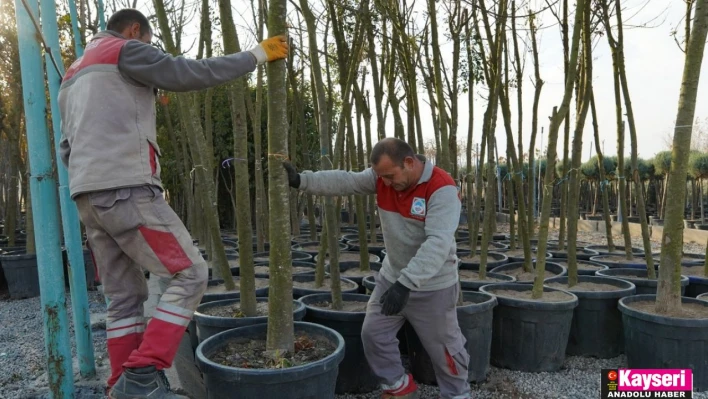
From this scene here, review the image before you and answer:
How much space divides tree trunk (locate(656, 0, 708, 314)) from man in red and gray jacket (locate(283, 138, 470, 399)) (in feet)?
4.52

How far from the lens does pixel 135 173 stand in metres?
2.05

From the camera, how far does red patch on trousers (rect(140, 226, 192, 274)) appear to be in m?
2.04

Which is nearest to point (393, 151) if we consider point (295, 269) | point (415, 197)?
point (415, 197)

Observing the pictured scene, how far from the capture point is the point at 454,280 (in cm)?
288

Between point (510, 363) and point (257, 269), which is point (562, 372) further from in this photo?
point (257, 269)

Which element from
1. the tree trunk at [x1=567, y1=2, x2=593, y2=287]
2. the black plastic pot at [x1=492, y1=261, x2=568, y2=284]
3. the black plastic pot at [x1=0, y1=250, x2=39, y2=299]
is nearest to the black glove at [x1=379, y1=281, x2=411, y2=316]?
the tree trunk at [x1=567, y1=2, x2=593, y2=287]

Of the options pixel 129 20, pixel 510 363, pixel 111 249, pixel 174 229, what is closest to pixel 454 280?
pixel 510 363

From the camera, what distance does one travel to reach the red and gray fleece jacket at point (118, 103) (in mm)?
2031

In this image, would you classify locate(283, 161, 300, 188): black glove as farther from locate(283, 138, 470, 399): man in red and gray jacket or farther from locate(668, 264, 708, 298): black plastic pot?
locate(668, 264, 708, 298): black plastic pot

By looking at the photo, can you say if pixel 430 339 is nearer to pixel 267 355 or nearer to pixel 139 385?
pixel 267 355

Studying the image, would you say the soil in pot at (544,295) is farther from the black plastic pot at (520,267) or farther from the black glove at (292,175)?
the black glove at (292,175)

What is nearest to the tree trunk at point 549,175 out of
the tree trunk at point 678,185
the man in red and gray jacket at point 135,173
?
the tree trunk at point 678,185

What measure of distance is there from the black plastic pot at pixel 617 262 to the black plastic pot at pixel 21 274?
577 centimetres

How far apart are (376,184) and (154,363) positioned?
1.50 m
